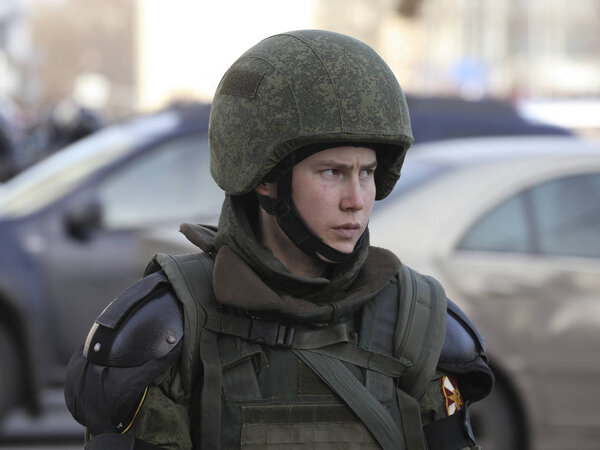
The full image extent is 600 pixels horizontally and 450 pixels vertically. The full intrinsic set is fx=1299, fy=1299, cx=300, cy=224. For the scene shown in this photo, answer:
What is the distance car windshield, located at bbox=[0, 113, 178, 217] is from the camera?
6980 mm

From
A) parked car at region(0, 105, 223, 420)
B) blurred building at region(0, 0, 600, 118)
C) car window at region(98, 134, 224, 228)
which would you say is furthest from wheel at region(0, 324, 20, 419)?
blurred building at region(0, 0, 600, 118)

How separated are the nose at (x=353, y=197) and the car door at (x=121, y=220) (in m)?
3.99

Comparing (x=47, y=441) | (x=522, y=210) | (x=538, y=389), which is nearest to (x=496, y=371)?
(x=538, y=389)

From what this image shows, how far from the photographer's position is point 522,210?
18.8ft

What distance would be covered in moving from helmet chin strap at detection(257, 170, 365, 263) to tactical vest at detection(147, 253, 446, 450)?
0.13 metres

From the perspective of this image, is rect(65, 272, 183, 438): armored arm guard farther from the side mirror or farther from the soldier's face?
the side mirror

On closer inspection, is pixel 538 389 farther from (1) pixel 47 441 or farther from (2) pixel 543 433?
→ (1) pixel 47 441

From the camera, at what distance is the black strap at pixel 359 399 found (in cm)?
244

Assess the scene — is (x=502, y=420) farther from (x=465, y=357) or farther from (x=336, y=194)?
(x=336, y=194)

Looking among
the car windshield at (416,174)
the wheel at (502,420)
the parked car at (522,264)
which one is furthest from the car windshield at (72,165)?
the wheel at (502,420)

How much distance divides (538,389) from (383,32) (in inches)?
2227

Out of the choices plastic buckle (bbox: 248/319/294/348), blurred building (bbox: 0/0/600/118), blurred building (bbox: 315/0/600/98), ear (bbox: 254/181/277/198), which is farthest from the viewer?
blurred building (bbox: 315/0/600/98)

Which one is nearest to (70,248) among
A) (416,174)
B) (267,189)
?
(416,174)

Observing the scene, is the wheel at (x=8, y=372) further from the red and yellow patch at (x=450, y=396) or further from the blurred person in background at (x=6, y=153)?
the blurred person in background at (x=6, y=153)
